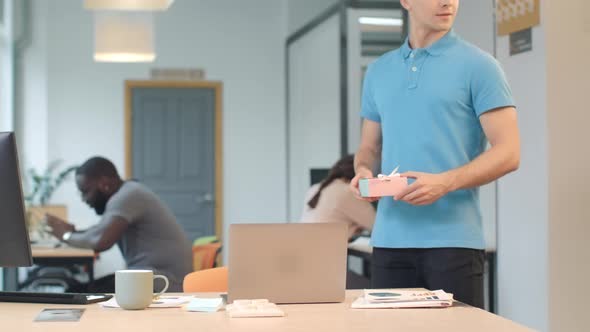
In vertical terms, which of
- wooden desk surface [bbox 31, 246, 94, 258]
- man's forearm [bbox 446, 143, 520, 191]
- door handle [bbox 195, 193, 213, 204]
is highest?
man's forearm [bbox 446, 143, 520, 191]

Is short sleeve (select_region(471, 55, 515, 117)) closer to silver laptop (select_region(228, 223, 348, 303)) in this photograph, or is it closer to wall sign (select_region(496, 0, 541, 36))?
silver laptop (select_region(228, 223, 348, 303))

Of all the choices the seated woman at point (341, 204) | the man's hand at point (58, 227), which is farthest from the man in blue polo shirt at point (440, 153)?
the man's hand at point (58, 227)

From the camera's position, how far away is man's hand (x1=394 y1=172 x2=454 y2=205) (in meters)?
2.68

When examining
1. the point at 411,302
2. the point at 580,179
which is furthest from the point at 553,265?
the point at 411,302

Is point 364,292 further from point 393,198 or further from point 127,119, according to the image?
point 127,119

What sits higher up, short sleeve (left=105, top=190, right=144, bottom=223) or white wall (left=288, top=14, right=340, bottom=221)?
white wall (left=288, top=14, right=340, bottom=221)

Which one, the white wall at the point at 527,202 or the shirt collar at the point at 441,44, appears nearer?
the shirt collar at the point at 441,44

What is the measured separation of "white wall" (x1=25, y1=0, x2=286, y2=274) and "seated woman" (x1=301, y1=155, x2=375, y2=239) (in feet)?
17.9

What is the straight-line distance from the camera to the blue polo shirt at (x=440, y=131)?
9.26 feet

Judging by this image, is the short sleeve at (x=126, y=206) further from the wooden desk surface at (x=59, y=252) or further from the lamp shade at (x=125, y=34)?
the lamp shade at (x=125, y=34)

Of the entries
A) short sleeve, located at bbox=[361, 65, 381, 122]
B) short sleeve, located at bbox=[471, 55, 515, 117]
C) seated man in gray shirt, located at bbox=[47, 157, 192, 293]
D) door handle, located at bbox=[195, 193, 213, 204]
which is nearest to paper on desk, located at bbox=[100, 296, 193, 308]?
short sleeve, located at bbox=[361, 65, 381, 122]

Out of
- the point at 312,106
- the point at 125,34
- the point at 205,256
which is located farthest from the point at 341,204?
the point at 312,106

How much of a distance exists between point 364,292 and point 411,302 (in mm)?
248

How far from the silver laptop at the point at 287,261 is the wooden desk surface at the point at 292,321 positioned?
5 cm
